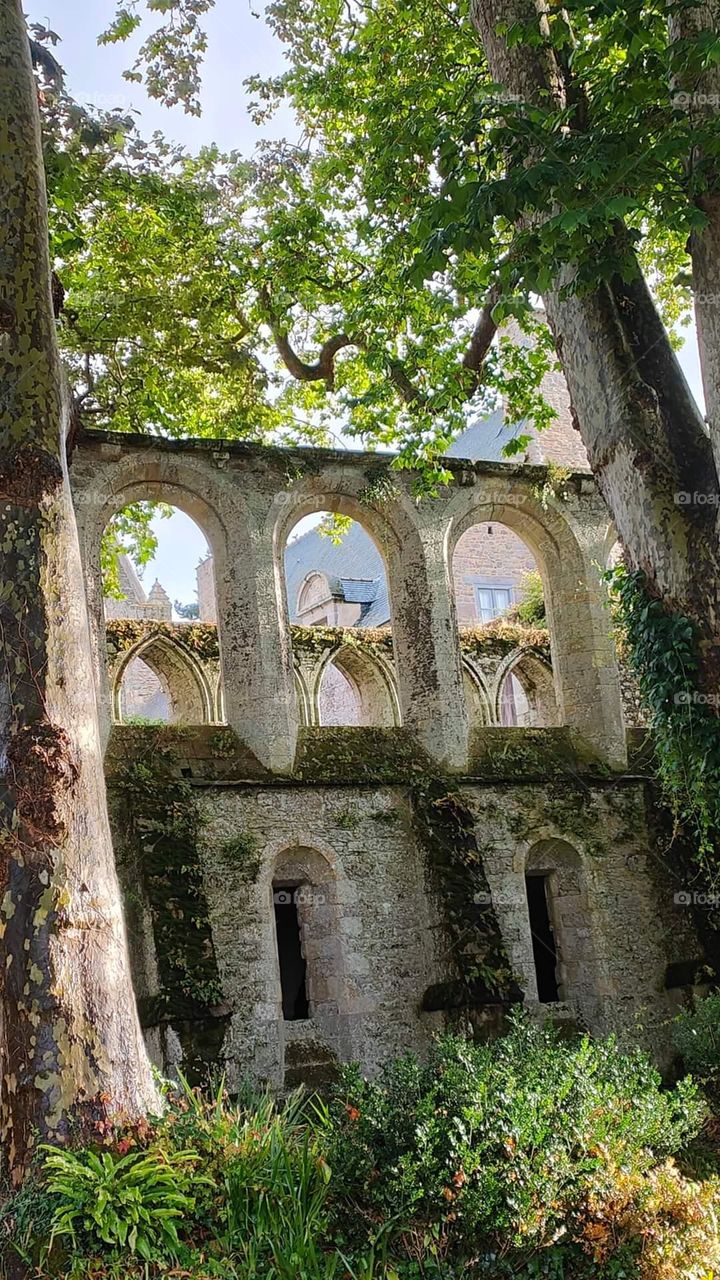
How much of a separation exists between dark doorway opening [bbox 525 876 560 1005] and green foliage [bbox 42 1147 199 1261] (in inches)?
319

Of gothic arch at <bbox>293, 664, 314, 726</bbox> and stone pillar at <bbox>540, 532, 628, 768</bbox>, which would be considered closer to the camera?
stone pillar at <bbox>540, 532, 628, 768</bbox>

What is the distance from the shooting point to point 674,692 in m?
8.91

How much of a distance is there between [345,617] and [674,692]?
16851 millimetres

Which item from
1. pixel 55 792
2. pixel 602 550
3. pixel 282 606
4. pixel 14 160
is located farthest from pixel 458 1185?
pixel 602 550

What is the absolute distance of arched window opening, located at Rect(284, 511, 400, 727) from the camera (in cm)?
1609

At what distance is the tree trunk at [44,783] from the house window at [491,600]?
18.9 meters

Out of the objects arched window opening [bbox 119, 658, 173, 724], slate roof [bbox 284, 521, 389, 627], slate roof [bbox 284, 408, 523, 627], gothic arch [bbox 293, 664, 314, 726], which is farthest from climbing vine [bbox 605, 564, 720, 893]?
arched window opening [bbox 119, 658, 173, 724]

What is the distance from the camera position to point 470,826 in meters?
12.4

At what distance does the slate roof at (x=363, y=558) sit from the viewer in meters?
25.4

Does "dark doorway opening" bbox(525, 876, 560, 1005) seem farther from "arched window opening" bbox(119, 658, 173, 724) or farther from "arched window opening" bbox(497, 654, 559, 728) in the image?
"arched window opening" bbox(119, 658, 173, 724)

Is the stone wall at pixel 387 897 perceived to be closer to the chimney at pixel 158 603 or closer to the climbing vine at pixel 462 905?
the climbing vine at pixel 462 905

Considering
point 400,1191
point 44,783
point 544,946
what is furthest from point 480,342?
point 400,1191

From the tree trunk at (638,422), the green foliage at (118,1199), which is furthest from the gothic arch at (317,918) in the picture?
the green foliage at (118,1199)

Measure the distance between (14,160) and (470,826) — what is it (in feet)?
24.4
